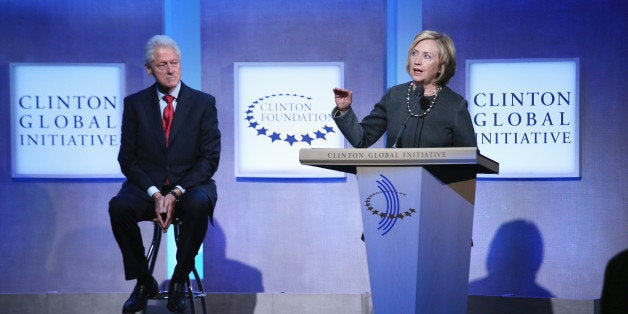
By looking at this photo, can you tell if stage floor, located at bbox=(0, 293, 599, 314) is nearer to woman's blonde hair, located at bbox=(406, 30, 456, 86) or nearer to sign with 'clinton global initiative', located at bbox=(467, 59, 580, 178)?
sign with 'clinton global initiative', located at bbox=(467, 59, 580, 178)

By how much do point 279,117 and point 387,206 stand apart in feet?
7.65

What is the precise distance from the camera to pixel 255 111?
4863 millimetres

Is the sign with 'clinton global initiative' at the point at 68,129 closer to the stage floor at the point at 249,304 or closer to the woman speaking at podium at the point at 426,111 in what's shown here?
the stage floor at the point at 249,304

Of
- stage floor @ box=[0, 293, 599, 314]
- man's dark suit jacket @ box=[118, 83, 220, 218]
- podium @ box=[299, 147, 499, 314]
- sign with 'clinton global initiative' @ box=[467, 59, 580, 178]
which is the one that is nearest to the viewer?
podium @ box=[299, 147, 499, 314]

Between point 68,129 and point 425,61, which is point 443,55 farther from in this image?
point 68,129

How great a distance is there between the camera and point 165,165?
3.71 meters

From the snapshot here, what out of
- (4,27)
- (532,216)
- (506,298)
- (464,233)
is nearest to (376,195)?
(464,233)

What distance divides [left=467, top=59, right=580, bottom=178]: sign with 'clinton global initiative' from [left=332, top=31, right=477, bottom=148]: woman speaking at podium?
5.93ft

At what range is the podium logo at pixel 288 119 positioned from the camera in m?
4.85

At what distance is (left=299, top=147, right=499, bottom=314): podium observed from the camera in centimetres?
256

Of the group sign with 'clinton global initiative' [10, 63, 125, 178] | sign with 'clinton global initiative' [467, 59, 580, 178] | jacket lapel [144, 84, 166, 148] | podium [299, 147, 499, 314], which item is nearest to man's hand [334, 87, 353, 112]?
podium [299, 147, 499, 314]

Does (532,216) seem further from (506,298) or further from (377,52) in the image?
(377,52)

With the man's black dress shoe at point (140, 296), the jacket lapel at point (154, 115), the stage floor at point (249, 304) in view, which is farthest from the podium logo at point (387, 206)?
the stage floor at point (249, 304)

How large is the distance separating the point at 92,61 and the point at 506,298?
305cm
